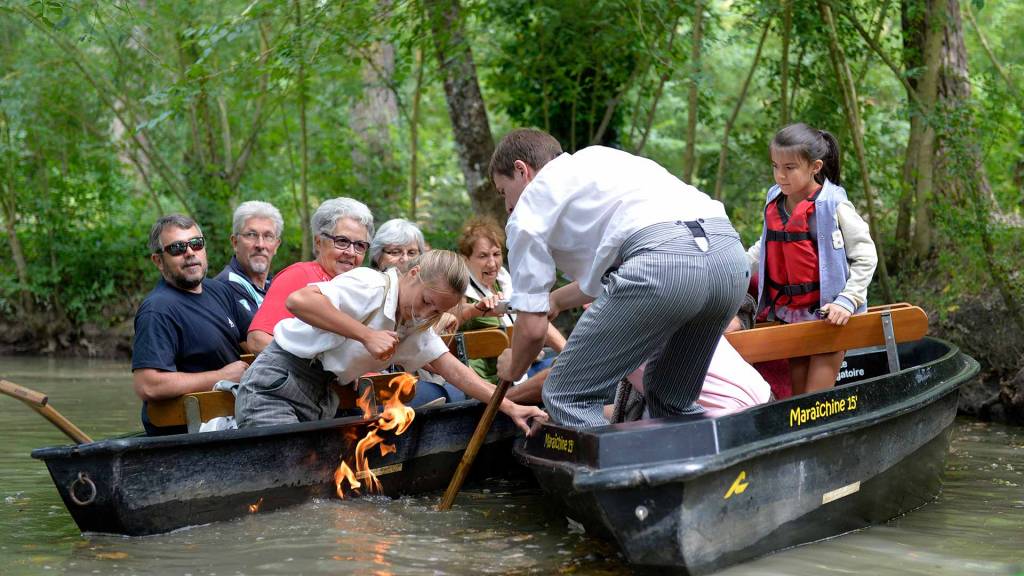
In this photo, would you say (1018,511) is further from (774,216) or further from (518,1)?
(518,1)

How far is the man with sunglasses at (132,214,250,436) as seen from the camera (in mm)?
5012

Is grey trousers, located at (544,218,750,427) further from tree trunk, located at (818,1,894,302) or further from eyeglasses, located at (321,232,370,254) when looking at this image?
tree trunk, located at (818,1,894,302)

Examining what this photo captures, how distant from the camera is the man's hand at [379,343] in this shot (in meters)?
4.50

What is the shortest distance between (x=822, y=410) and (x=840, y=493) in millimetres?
403

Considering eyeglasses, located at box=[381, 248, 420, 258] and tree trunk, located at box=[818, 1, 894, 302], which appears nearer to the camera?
eyeglasses, located at box=[381, 248, 420, 258]

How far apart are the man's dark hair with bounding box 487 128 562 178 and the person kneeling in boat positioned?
48 centimetres

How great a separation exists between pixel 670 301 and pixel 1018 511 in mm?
2693

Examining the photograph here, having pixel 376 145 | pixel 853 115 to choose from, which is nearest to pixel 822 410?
pixel 853 115

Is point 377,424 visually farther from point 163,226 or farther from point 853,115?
point 853,115

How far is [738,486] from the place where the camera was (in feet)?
13.1

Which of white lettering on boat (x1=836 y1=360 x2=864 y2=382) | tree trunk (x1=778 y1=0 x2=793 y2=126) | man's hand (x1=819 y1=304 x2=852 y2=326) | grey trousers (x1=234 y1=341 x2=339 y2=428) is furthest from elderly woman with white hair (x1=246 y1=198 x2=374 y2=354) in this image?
tree trunk (x1=778 y1=0 x2=793 y2=126)

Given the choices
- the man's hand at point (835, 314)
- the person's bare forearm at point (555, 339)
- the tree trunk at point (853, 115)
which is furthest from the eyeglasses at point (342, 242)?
the tree trunk at point (853, 115)

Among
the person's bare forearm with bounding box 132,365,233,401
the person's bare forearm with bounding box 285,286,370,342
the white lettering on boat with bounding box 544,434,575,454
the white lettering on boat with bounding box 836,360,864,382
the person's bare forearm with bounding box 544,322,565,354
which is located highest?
the person's bare forearm with bounding box 285,286,370,342

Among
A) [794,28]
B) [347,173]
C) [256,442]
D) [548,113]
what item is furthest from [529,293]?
[347,173]
